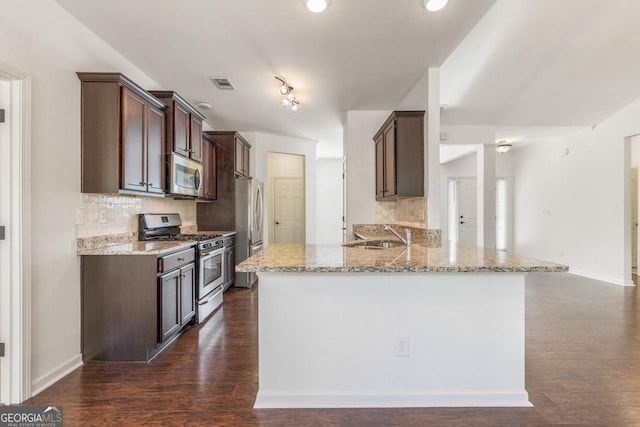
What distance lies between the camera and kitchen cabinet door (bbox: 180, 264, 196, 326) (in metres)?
2.82

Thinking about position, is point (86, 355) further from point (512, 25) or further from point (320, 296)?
point (512, 25)

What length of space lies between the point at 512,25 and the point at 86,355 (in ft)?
16.4

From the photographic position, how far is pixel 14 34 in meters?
1.88

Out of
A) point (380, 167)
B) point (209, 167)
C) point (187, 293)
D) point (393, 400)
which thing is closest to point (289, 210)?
point (209, 167)

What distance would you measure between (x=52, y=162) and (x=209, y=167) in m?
2.33

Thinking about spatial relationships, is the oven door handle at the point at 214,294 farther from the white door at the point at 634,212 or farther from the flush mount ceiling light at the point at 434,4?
the white door at the point at 634,212

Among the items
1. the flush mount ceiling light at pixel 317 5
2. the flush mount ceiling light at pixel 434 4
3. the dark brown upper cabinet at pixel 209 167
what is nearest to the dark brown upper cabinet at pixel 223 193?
the dark brown upper cabinet at pixel 209 167

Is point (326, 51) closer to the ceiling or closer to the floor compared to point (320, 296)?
closer to the ceiling

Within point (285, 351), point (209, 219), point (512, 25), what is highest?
point (512, 25)

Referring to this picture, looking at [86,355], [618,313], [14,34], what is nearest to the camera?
[14,34]

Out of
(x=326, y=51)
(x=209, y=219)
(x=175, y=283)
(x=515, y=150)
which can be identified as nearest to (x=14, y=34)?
(x=175, y=283)

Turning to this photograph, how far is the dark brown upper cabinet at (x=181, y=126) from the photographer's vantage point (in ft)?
10.2

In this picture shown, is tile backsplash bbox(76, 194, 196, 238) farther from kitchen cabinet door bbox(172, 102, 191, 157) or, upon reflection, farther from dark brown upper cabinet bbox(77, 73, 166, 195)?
kitchen cabinet door bbox(172, 102, 191, 157)

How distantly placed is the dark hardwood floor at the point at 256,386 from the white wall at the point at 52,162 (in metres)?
0.29
